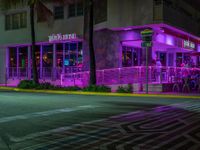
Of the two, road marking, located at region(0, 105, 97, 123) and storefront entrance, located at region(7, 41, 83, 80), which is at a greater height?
storefront entrance, located at region(7, 41, 83, 80)

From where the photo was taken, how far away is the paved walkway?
25.6 ft

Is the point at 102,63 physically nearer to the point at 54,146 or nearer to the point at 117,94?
the point at 117,94

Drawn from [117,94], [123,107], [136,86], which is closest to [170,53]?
[136,86]

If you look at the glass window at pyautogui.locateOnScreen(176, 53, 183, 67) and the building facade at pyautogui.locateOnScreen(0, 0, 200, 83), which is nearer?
the building facade at pyautogui.locateOnScreen(0, 0, 200, 83)

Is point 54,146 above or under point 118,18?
under

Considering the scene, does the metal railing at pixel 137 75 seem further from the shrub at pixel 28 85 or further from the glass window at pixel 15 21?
the glass window at pixel 15 21

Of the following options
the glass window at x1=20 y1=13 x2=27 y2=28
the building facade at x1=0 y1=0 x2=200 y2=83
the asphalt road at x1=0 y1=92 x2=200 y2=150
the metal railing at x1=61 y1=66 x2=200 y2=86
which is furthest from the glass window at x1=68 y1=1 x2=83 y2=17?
the asphalt road at x1=0 y1=92 x2=200 y2=150

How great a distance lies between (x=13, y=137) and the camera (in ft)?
29.2

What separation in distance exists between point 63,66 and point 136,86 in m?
10.1

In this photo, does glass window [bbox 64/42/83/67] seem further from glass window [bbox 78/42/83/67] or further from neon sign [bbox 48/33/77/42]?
neon sign [bbox 48/33/77/42]

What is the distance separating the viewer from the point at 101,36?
28.2m

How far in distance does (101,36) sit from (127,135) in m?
19.8

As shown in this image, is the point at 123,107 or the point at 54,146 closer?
the point at 54,146

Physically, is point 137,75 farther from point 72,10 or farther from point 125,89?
point 72,10
